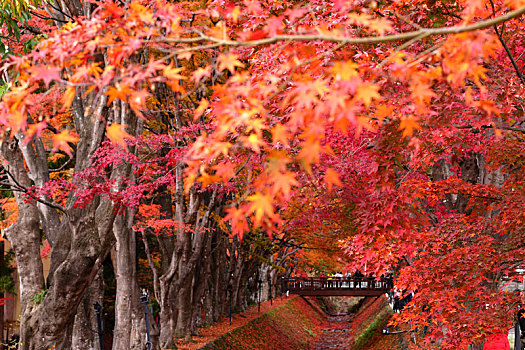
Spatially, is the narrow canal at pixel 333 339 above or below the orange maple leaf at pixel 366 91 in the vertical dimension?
below

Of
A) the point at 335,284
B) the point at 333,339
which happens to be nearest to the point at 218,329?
the point at 333,339

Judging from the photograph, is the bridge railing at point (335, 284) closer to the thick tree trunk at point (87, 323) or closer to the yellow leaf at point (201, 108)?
the thick tree trunk at point (87, 323)

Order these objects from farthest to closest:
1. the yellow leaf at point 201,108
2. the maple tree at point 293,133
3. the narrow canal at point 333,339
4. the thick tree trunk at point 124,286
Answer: the narrow canal at point 333,339 < the thick tree trunk at point 124,286 < the maple tree at point 293,133 < the yellow leaf at point 201,108

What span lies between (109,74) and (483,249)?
7912 millimetres

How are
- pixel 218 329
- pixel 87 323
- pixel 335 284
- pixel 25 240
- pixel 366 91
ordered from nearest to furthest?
pixel 366 91 → pixel 25 240 → pixel 87 323 → pixel 218 329 → pixel 335 284

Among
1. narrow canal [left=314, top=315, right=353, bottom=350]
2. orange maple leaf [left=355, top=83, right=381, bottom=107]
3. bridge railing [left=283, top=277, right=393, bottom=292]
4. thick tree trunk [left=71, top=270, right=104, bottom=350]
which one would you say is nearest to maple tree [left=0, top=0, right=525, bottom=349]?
orange maple leaf [left=355, top=83, right=381, bottom=107]

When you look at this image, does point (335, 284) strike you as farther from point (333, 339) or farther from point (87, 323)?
point (87, 323)

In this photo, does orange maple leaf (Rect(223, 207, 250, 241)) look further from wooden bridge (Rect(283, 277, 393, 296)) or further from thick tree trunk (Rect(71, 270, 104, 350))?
wooden bridge (Rect(283, 277, 393, 296))

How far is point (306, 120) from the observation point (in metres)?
3.23

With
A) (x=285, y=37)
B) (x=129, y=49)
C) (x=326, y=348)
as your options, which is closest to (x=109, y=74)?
(x=129, y=49)

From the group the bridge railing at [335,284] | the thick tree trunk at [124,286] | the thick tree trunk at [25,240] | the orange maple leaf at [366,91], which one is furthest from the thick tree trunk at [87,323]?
the bridge railing at [335,284]

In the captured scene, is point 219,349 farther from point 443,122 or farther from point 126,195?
point 443,122

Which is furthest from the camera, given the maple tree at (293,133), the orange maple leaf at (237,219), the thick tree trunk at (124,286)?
the thick tree trunk at (124,286)

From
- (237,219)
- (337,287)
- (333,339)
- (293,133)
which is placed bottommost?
(333,339)
